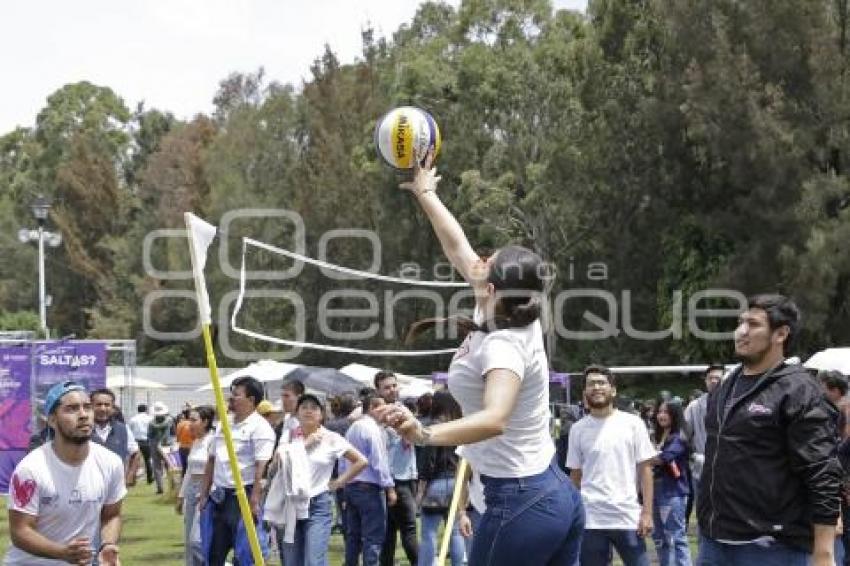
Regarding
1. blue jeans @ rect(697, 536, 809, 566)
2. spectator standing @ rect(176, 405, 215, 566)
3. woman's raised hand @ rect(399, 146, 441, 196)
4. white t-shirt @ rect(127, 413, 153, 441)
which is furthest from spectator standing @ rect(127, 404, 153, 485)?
blue jeans @ rect(697, 536, 809, 566)

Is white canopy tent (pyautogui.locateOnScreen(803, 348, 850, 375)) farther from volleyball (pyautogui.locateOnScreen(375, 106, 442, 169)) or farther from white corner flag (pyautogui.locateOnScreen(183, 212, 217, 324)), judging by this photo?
volleyball (pyautogui.locateOnScreen(375, 106, 442, 169))

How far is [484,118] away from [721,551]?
50.3 meters

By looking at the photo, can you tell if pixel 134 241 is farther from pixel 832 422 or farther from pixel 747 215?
pixel 832 422

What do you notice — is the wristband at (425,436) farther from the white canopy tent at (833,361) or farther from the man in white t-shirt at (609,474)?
the white canopy tent at (833,361)

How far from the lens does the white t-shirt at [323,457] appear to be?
1212 cm

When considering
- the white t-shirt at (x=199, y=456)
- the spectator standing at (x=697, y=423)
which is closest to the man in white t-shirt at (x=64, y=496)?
the white t-shirt at (x=199, y=456)

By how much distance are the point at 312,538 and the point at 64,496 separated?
504 centimetres

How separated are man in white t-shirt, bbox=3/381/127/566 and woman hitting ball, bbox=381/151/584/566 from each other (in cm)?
247

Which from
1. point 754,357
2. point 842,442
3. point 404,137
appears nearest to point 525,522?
point 754,357

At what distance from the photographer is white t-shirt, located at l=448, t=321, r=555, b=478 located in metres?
5.20

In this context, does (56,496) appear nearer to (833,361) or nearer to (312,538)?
(312,538)

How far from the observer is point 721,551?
658 centimetres

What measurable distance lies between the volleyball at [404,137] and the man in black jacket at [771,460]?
2.18 meters

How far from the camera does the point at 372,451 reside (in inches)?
547
